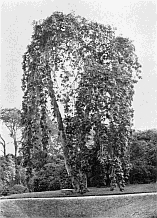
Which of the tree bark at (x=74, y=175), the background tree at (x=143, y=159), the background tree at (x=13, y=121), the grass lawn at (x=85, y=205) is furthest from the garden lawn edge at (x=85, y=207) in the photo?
the background tree at (x=13, y=121)

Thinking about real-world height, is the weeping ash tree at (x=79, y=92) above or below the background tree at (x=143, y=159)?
above

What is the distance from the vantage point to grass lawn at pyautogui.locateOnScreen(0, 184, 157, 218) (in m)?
7.18

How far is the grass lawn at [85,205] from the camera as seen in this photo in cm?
718

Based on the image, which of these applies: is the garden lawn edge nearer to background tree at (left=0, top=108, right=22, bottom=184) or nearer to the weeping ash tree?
the weeping ash tree

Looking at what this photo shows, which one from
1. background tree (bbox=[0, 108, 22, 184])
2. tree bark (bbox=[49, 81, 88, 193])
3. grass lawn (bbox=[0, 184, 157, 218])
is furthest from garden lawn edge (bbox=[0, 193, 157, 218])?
Answer: background tree (bbox=[0, 108, 22, 184])

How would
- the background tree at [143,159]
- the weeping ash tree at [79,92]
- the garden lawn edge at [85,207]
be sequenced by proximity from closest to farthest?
the garden lawn edge at [85,207] < the weeping ash tree at [79,92] < the background tree at [143,159]

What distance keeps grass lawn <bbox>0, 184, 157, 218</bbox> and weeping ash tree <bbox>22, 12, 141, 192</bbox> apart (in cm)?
25

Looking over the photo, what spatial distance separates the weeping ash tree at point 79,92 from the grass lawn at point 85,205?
25cm

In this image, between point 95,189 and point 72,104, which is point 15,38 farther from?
point 95,189

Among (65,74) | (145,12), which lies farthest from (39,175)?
(145,12)

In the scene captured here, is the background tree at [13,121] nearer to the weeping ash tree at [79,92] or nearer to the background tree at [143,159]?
the weeping ash tree at [79,92]

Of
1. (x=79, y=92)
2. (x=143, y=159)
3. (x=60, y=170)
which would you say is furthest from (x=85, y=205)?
(x=79, y=92)

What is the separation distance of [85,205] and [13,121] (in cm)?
189

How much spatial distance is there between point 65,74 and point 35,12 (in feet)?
3.83
